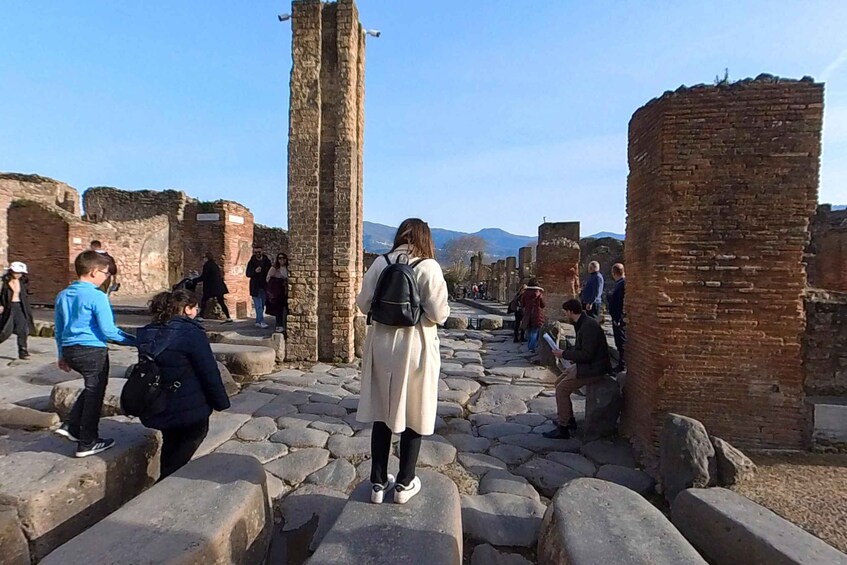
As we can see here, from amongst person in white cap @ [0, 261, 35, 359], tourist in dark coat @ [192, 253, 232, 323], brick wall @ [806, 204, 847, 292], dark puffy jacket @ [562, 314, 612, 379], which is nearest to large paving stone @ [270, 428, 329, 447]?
dark puffy jacket @ [562, 314, 612, 379]

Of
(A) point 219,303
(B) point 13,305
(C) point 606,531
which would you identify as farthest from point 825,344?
(A) point 219,303

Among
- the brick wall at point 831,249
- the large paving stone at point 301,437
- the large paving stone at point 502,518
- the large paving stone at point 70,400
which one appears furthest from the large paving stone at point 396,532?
the brick wall at point 831,249

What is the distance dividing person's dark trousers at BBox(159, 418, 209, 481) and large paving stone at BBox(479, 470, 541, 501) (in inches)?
87.9

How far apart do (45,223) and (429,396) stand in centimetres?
1672

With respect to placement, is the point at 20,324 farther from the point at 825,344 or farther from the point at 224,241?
the point at 825,344

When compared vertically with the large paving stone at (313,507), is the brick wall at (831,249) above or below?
above

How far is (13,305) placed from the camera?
673 cm

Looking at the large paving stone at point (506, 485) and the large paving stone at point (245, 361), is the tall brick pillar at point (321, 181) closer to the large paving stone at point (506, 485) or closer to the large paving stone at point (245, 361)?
the large paving stone at point (245, 361)

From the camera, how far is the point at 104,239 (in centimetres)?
1638

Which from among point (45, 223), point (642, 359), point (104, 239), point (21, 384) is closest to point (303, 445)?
point (642, 359)

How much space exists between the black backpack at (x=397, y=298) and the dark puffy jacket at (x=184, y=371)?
139cm

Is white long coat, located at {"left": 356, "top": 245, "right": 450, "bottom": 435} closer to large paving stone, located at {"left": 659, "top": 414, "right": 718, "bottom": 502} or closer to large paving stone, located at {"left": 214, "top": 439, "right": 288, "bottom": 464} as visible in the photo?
large paving stone, located at {"left": 214, "top": 439, "right": 288, "bottom": 464}

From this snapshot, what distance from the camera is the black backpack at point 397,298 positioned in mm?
2555

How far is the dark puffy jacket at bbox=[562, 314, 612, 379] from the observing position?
489cm
